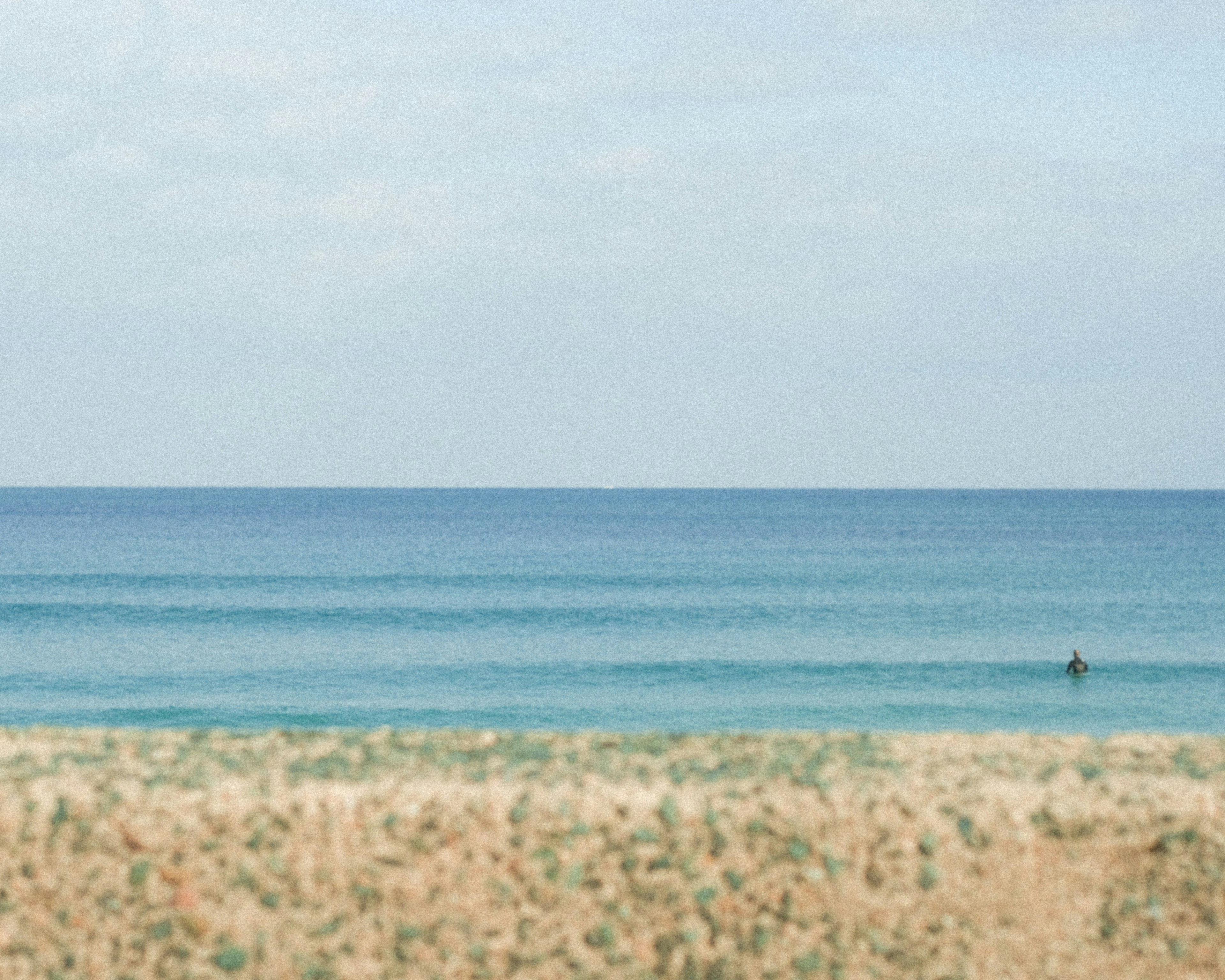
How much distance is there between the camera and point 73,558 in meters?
52.5

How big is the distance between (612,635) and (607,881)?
23565 mm

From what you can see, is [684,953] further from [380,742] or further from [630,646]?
[630,646]

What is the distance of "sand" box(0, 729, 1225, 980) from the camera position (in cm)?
496

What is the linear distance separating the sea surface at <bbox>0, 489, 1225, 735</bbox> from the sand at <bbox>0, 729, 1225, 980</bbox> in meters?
13.8

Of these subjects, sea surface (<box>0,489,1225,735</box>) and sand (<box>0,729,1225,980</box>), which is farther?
sea surface (<box>0,489,1225,735</box>)

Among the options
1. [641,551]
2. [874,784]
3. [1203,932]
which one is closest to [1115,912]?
[1203,932]

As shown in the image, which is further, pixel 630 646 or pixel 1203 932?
pixel 630 646

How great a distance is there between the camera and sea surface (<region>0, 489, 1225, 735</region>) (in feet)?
67.0

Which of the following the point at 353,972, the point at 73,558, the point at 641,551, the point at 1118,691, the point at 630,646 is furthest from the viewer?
the point at 641,551

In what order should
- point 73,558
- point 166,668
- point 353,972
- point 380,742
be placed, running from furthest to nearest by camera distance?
point 73,558
point 166,668
point 380,742
point 353,972

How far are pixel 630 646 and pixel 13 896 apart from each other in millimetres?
21999

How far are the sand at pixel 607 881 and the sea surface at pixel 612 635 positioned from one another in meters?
13.8

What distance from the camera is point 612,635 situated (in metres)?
28.5

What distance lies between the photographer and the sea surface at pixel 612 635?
20.4 m
